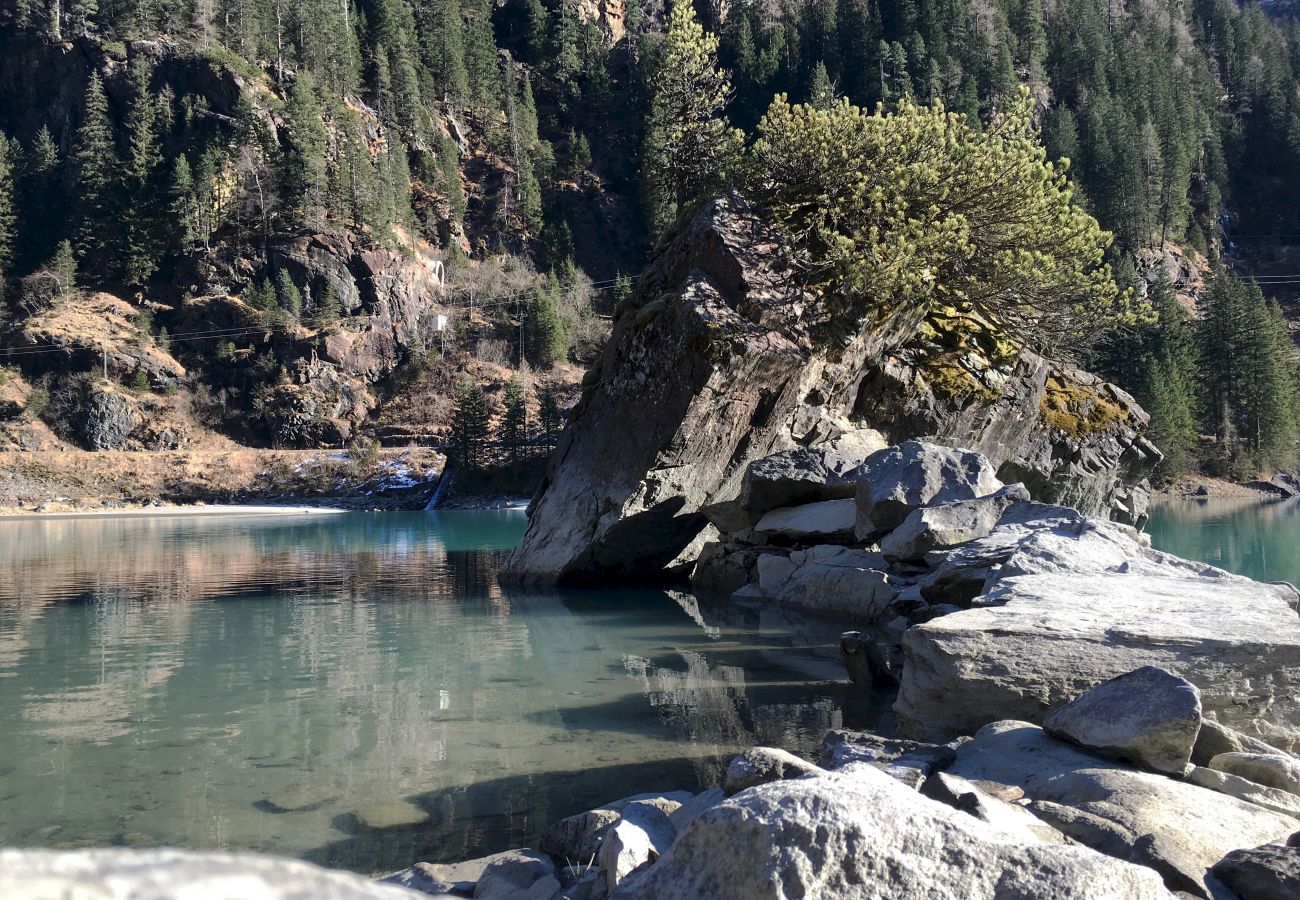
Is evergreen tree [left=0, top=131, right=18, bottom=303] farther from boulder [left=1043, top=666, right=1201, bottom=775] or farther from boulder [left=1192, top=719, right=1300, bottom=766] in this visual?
boulder [left=1192, top=719, right=1300, bottom=766]

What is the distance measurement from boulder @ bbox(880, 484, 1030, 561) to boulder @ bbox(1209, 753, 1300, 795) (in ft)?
26.8

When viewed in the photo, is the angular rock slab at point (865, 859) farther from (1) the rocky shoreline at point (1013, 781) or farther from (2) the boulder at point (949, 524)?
(2) the boulder at point (949, 524)

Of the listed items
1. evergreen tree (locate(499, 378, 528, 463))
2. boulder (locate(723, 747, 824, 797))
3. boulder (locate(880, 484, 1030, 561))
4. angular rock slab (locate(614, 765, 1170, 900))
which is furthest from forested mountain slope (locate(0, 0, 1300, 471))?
angular rock slab (locate(614, 765, 1170, 900))

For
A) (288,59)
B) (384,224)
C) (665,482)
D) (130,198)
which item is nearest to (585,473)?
(665,482)

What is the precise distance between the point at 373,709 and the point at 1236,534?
3175cm

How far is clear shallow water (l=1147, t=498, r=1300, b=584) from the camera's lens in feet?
75.3

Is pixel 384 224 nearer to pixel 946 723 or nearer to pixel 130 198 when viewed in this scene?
pixel 130 198

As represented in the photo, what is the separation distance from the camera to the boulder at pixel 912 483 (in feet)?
52.8

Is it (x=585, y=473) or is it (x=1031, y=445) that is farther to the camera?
(x=1031, y=445)

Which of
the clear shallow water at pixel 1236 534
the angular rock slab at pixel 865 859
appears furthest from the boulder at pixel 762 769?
the clear shallow water at pixel 1236 534

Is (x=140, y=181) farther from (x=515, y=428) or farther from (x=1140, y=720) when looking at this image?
(x=1140, y=720)

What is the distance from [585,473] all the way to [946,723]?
1401 cm

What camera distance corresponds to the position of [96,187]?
90438 mm

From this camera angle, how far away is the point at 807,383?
2141 cm
